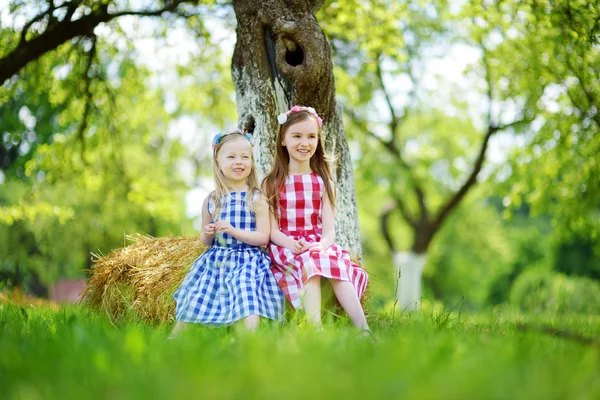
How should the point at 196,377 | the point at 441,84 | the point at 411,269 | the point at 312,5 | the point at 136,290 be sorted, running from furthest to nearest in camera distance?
the point at 441,84
the point at 411,269
the point at 312,5
the point at 136,290
the point at 196,377

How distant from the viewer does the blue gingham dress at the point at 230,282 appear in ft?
12.3

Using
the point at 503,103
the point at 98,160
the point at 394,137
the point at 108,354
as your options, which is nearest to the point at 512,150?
the point at 503,103

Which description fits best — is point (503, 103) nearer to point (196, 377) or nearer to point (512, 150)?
point (512, 150)

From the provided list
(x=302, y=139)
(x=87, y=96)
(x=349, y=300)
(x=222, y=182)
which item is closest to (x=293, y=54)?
(x=302, y=139)

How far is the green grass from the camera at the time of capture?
1.67 m

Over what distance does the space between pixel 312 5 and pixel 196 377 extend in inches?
177

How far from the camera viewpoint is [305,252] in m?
3.97

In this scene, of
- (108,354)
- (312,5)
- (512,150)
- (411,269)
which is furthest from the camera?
(411,269)

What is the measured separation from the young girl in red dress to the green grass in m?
1.18

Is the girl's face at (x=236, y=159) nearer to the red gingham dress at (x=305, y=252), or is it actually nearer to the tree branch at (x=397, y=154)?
the red gingham dress at (x=305, y=252)

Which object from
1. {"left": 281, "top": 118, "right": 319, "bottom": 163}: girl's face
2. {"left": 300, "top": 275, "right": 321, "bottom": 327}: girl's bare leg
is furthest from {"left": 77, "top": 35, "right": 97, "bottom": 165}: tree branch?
{"left": 300, "top": 275, "right": 321, "bottom": 327}: girl's bare leg

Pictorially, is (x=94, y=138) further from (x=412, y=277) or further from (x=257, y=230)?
(x=412, y=277)

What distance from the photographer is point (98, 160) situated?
1345 centimetres

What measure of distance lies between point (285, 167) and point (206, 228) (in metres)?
0.77
